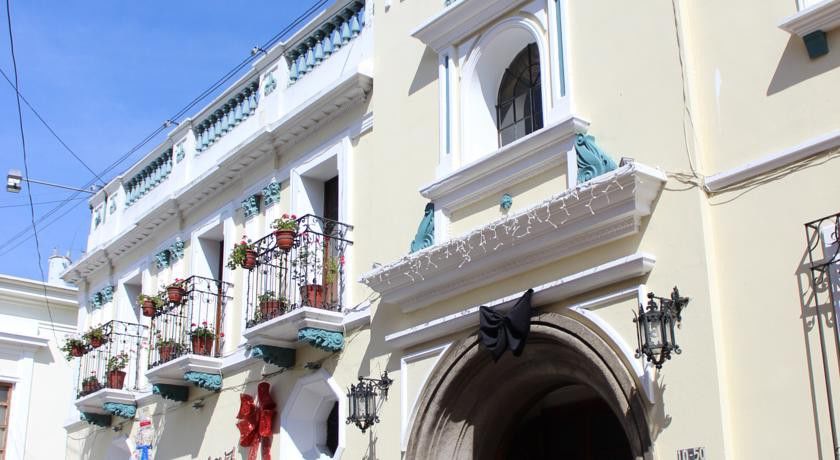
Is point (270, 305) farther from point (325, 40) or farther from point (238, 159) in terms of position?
point (325, 40)

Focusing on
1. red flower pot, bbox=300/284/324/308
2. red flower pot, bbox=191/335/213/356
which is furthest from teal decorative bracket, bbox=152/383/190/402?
red flower pot, bbox=300/284/324/308

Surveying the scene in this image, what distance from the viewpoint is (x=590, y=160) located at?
32.2 feet

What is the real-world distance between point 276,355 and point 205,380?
1783 mm

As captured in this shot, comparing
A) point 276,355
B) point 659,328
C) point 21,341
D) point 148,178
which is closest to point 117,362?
point 148,178

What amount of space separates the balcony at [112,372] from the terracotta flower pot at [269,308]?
14.8 feet

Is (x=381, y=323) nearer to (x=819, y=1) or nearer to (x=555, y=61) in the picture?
(x=555, y=61)

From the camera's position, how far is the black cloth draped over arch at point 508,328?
33.0 feet

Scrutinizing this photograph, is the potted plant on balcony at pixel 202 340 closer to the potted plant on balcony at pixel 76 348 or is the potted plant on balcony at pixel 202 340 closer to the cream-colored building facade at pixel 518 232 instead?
the cream-colored building facade at pixel 518 232

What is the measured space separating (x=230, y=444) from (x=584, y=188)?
690 cm

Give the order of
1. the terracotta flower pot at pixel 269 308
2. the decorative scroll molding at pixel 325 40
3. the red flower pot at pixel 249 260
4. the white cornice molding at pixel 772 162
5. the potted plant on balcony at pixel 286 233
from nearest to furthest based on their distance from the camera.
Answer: the white cornice molding at pixel 772 162 < the potted plant on balcony at pixel 286 233 < the terracotta flower pot at pixel 269 308 < the red flower pot at pixel 249 260 < the decorative scroll molding at pixel 325 40

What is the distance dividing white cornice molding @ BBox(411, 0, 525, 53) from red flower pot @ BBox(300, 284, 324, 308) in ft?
10.1

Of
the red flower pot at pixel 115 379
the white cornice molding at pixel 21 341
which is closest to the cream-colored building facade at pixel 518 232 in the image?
the red flower pot at pixel 115 379

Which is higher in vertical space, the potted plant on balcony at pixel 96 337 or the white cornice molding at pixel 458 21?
the white cornice molding at pixel 458 21

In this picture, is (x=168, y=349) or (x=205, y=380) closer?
(x=205, y=380)
